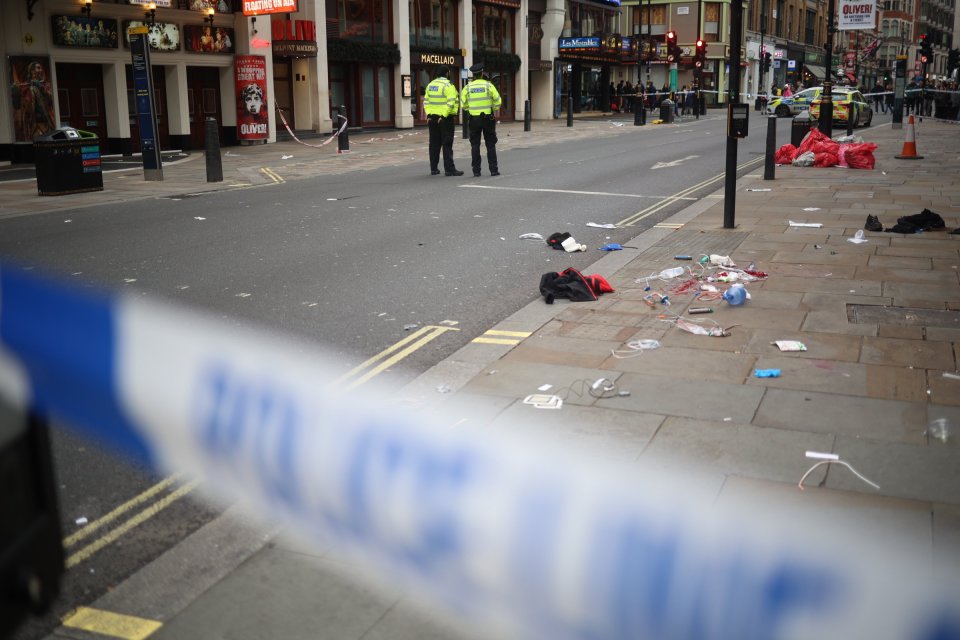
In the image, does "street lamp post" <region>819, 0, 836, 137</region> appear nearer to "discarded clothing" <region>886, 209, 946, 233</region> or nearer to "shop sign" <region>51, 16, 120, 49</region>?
"discarded clothing" <region>886, 209, 946, 233</region>

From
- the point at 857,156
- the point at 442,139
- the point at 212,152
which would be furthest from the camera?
the point at 857,156

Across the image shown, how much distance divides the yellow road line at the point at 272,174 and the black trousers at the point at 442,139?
297 centimetres

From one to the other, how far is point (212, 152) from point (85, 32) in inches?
369

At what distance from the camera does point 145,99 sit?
18172 millimetres

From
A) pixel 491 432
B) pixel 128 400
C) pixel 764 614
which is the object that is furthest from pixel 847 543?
pixel 128 400

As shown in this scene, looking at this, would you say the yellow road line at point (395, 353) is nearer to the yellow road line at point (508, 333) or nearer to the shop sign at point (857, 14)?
the yellow road line at point (508, 333)

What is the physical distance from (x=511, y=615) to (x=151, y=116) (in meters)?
16.9

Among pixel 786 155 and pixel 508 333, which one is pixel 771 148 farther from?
pixel 508 333

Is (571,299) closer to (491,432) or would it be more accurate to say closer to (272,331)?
(272,331)

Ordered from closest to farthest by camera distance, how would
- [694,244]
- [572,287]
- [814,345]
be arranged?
[814,345] → [572,287] → [694,244]

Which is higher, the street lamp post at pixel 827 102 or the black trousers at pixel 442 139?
the street lamp post at pixel 827 102

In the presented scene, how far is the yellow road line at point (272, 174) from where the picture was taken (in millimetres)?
18250

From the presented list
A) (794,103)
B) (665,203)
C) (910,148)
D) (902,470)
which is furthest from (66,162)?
(794,103)

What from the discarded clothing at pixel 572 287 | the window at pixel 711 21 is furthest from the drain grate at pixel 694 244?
the window at pixel 711 21
